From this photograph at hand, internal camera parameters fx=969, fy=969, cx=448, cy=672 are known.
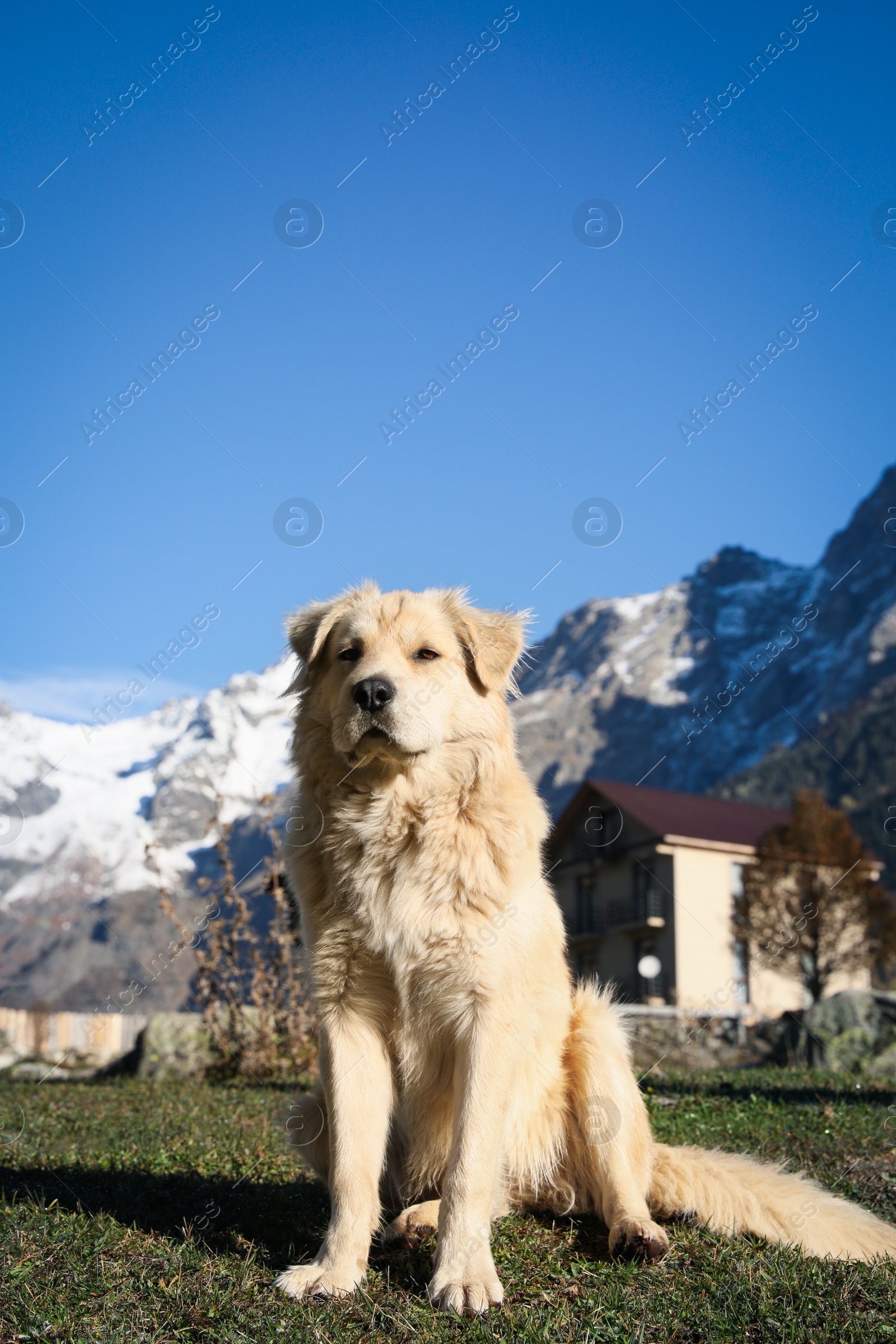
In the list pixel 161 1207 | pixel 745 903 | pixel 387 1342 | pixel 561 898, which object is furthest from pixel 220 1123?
pixel 561 898

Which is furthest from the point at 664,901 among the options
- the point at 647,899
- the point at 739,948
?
the point at 739,948

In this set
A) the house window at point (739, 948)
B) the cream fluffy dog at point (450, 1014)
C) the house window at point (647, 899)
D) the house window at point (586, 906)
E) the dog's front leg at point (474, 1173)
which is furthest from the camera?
the house window at point (586, 906)

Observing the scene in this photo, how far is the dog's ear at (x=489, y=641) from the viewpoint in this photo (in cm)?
461

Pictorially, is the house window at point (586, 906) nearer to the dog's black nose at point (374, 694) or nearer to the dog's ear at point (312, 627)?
the dog's ear at point (312, 627)

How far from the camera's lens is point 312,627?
488cm

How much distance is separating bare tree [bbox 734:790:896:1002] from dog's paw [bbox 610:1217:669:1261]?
3554cm

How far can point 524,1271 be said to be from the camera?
387 cm

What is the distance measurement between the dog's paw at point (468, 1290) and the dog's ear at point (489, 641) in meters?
2.36

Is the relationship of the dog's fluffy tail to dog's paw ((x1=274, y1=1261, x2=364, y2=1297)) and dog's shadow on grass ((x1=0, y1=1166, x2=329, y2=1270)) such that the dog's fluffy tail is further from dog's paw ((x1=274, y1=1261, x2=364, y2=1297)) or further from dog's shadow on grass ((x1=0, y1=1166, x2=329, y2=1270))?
dog's shadow on grass ((x1=0, y1=1166, x2=329, y2=1270))

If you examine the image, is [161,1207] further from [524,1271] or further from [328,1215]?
[524,1271]

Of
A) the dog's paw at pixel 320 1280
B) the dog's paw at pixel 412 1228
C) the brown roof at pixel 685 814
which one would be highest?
the brown roof at pixel 685 814

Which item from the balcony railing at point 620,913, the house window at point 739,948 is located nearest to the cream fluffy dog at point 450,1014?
the house window at point 739,948

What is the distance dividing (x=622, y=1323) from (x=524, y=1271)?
62cm

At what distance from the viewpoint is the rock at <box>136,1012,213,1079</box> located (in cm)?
1162
